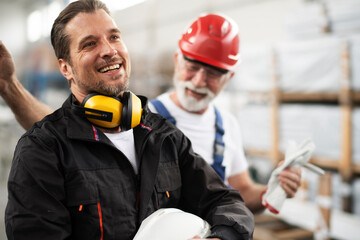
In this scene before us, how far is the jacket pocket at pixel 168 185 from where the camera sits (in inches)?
53.2

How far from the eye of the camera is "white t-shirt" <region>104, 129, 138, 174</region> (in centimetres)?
136

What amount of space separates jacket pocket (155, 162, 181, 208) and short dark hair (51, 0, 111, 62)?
0.60 meters

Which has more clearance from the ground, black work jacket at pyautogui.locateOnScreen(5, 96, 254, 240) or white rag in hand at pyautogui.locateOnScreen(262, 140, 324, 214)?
black work jacket at pyautogui.locateOnScreen(5, 96, 254, 240)

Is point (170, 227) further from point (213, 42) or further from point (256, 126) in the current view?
point (256, 126)

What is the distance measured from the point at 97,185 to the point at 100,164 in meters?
0.08

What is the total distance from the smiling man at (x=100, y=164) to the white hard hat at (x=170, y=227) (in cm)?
6

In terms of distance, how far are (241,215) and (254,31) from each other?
22.6 feet

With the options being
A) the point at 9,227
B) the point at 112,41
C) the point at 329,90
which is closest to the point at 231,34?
the point at 112,41

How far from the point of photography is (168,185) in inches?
54.4

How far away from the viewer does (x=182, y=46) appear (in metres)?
2.16

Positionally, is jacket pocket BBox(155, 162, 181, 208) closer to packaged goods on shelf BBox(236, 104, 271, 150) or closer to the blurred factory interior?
the blurred factory interior

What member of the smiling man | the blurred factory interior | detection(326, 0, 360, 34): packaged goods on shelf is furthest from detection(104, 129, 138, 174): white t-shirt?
detection(326, 0, 360, 34): packaged goods on shelf

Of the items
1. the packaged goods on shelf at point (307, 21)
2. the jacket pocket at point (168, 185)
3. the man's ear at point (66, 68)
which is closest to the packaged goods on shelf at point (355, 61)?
the packaged goods on shelf at point (307, 21)

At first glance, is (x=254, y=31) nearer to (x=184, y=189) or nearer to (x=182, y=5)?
(x=182, y=5)
